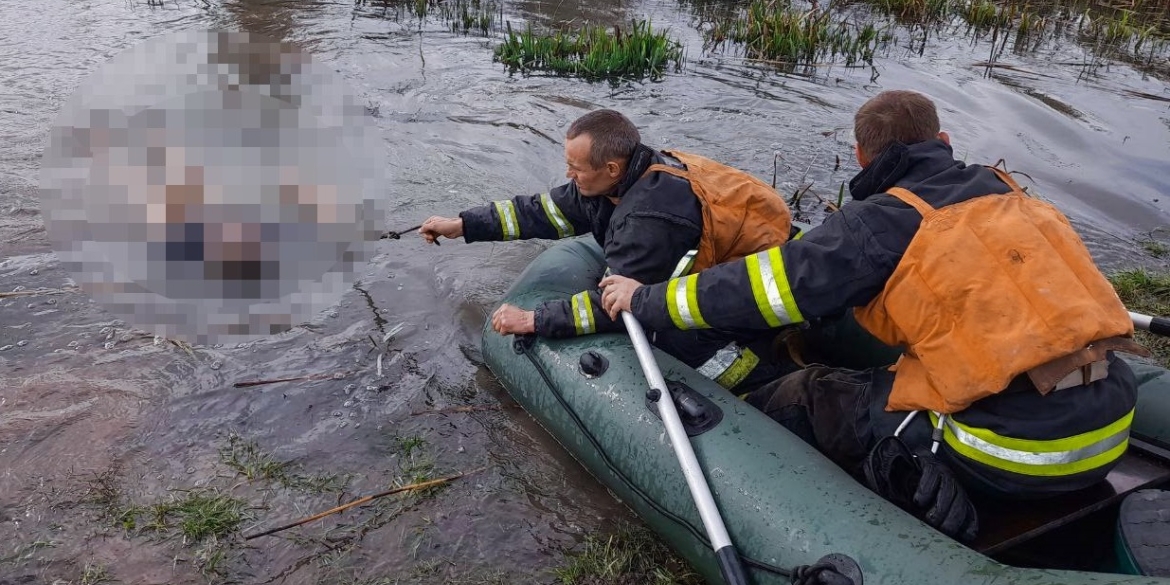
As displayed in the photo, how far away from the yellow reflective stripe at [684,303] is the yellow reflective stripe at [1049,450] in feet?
3.18

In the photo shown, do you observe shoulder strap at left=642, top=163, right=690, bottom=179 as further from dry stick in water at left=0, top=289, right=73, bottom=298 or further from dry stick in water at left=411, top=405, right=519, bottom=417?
dry stick in water at left=0, top=289, right=73, bottom=298

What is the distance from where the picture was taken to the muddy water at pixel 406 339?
3.23 m

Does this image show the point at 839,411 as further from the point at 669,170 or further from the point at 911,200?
the point at 669,170

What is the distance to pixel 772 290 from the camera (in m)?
2.74

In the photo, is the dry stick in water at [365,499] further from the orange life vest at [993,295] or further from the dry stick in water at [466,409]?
the orange life vest at [993,295]

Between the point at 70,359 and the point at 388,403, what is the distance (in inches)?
67.9

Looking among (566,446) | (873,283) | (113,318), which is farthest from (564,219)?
(113,318)

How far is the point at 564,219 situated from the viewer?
13.9ft

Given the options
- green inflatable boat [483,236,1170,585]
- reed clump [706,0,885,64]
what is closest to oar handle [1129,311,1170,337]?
green inflatable boat [483,236,1170,585]

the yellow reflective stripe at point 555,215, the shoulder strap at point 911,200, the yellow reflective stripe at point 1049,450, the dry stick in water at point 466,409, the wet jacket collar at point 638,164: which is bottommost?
the dry stick in water at point 466,409

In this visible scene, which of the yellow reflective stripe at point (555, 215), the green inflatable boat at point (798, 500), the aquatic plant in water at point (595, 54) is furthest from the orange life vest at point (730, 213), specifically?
the aquatic plant in water at point (595, 54)

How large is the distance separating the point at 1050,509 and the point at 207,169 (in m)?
3.15

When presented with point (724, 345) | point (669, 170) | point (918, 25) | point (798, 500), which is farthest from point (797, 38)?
point (798, 500)

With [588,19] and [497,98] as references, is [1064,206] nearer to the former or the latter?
[497,98]
